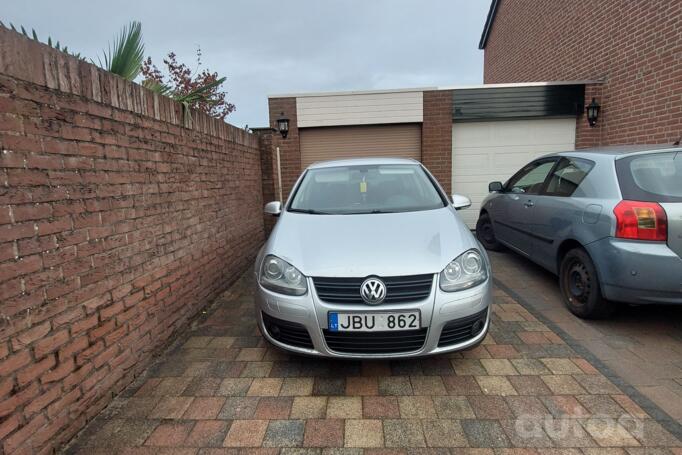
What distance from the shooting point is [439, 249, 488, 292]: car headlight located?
2.27 meters

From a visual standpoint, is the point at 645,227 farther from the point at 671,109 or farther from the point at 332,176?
the point at 671,109

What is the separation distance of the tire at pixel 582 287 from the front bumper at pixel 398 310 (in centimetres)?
143

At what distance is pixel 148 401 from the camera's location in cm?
227

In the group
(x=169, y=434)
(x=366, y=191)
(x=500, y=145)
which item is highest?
(x=500, y=145)

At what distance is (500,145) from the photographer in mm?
7289

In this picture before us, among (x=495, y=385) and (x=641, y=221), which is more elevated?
(x=641, y=221)

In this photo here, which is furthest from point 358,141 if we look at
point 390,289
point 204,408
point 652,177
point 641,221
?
point 204,408

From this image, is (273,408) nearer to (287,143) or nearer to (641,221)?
(641,221)

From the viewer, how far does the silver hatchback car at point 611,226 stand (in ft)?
8.62

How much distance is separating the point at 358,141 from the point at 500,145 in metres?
2.93

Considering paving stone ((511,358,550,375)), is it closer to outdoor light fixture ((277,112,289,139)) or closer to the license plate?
the license plate

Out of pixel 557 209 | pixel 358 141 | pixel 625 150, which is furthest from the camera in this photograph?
pixel 358 141

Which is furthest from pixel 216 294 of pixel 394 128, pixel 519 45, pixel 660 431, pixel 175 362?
pixel 519 45

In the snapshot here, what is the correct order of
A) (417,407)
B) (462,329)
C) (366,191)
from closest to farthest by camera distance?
1. (417,407)
2. (462,329)
3. (366,191)
